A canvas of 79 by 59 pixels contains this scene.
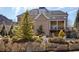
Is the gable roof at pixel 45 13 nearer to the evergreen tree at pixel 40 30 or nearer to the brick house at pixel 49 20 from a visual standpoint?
the brick house at pixel 49 20

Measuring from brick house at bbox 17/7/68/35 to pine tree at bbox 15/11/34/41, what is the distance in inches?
1.7

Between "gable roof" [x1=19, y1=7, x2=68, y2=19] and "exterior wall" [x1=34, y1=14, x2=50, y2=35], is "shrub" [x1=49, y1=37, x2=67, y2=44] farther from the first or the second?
"gable roof" [x1=19, y1=7, x2=68, y2=19]

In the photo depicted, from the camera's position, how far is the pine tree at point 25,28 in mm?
1743

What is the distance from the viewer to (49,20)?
177 centimetres

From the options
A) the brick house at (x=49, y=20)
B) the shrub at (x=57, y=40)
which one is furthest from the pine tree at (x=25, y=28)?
the shrub at (x=57, y=40)

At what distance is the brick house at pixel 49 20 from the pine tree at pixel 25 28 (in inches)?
1.7

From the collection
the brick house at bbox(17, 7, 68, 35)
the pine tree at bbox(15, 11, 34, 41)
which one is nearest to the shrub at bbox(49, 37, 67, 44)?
the brick house at bbox(17, 7, 68, 35)

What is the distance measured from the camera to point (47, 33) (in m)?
1.76
